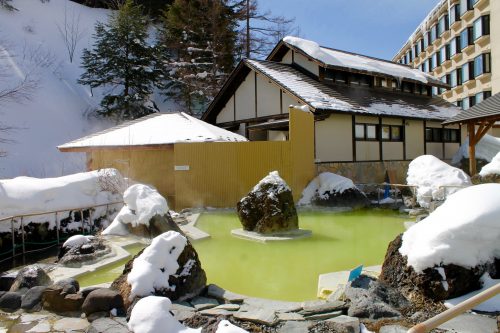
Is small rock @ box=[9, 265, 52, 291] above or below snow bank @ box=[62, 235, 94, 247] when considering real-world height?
below

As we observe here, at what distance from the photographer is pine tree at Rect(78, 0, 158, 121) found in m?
23.6

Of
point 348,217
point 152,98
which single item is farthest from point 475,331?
point 152,98

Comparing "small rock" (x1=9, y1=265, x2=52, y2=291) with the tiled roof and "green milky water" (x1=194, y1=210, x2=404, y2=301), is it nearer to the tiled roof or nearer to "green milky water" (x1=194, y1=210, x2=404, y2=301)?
"green milky water" (x1=194, y1=210, x2=404, y2=301)

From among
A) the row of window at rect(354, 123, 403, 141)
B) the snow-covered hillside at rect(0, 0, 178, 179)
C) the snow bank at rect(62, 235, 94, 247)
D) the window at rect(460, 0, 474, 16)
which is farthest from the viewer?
the window at rect(460, 0, 474, 16)

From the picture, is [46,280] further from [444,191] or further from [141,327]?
[444,191]

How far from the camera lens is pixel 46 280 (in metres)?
5.21

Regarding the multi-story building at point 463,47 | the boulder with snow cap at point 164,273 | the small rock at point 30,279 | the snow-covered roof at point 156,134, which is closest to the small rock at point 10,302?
the small rock at point 30,279

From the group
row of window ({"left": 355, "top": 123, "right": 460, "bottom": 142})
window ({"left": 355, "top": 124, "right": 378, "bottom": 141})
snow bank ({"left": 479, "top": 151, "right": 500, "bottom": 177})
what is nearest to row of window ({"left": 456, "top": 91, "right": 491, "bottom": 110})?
row of window ({"left": 355, "top": 123, "right": 460, "bottom": 142})

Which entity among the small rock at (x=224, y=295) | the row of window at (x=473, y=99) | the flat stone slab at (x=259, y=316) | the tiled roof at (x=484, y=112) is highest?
the row of window at (x=473, y=99)

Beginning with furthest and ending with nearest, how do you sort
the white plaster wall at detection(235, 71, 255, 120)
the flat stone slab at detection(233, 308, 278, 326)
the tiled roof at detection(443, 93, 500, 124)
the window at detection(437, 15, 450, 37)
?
1. the window at detection(437, 15, 450, 37)
2. the white plaster wall at detection(235, 71, 255, 120)
3. the tiled roof at detection(443, 93, 500, 124)
4. the flat stone slab at detection(233, 308, 278, 326)

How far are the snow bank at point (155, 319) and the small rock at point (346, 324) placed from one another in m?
1.22

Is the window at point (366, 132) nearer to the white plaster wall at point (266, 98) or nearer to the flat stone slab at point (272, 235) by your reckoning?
the white plaster wall at point (266, 98)

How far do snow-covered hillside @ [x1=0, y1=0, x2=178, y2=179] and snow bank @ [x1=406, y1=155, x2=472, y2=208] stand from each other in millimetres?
15949

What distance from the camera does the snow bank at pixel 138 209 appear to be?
26.1ft
